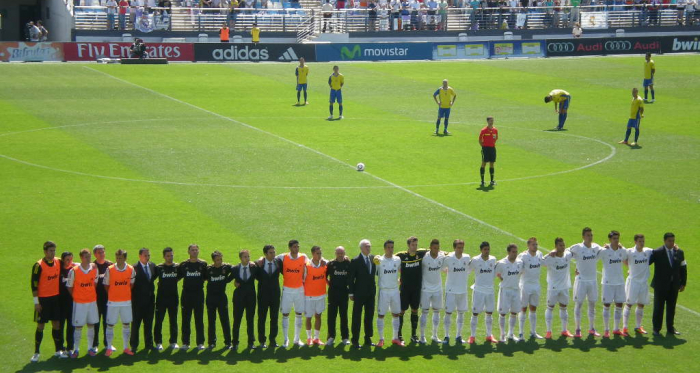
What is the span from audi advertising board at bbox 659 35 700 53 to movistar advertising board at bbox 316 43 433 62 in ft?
56.2

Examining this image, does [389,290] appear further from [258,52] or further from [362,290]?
[258,52]

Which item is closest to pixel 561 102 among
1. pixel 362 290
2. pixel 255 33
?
pixel 362 290

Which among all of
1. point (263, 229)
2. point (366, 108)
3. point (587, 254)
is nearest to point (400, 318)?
point (587, 254)

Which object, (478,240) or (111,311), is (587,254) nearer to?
(478,240)

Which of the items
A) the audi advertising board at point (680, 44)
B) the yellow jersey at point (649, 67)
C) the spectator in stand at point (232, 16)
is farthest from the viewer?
the audi advertising board at point (680, 44)

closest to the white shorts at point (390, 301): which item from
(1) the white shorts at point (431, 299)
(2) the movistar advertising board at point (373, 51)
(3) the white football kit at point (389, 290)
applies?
(3) the white football kit at point (389, 290)

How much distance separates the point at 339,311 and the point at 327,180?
12.3 m

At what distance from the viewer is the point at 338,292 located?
16.7 m

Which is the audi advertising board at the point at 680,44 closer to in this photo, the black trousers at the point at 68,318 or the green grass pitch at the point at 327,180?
the green grass pitch at the point at 327,180

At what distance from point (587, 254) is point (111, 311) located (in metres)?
8.96

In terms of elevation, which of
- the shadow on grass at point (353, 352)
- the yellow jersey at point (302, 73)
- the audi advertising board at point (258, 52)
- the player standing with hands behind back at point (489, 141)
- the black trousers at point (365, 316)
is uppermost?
the audi advertising board at point (258, 52)

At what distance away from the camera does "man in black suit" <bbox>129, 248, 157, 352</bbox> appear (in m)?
16.1

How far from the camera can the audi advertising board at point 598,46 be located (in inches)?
2459

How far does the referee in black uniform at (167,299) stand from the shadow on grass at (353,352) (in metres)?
0.29
